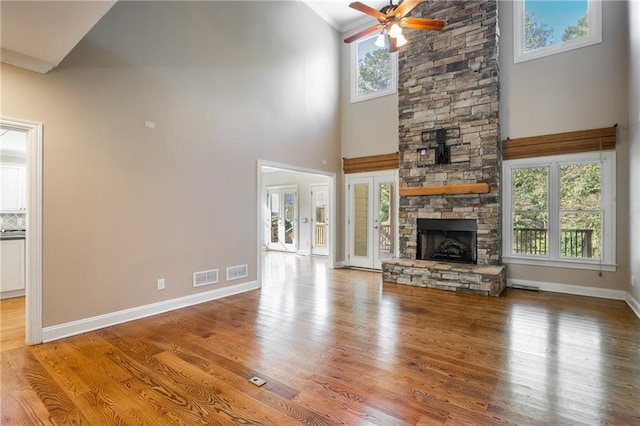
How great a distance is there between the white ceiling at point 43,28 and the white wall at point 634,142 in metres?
5.86

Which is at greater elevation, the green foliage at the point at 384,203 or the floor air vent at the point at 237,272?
the green foliage at the point at 384,203

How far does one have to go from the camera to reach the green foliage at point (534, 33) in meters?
5.34

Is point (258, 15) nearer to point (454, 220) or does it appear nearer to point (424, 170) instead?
point (424, 170)

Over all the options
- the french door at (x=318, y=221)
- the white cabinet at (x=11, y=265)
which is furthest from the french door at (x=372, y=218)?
the white cabinet at (x=11, y=265)

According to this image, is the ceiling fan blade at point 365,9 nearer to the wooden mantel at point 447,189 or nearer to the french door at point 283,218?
the wooden mantel at point 447,189

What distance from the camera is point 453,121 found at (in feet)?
19.2

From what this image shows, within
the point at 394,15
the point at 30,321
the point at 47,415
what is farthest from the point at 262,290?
the point at 394,15

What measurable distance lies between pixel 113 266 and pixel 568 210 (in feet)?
21.9

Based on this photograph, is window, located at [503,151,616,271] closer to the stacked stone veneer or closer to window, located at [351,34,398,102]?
the stacked stone veneer

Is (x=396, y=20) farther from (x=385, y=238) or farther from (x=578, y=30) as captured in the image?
(x=385, y=238)

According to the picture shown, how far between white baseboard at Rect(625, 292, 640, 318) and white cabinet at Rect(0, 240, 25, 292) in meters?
8.46

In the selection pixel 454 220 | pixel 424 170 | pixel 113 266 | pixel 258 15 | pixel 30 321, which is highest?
pixel 258 15

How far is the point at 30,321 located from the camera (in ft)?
10.3

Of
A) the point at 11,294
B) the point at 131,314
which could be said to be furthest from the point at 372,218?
the point at 11,294
